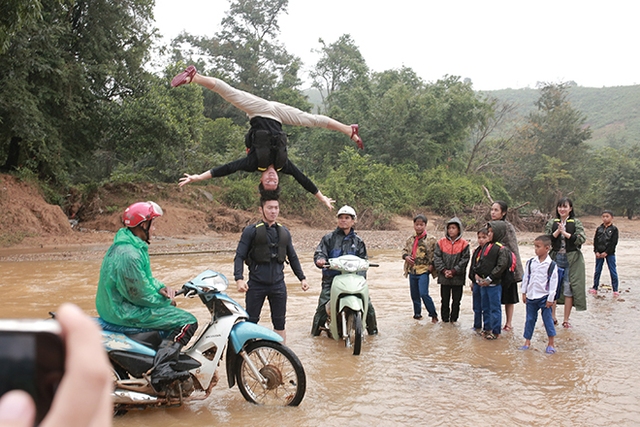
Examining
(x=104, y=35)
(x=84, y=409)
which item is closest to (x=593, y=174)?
(x=104, y=35)

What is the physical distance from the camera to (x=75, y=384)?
701mm

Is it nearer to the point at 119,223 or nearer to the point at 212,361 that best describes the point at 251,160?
the point at 212,361

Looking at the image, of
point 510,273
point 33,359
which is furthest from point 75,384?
point 510,273

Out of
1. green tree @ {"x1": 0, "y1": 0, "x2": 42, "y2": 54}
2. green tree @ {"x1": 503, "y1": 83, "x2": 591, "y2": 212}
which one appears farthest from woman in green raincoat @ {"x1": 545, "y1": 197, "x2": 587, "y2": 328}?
green tree @ {"x1": 503, "y1": 83, "x2": 591, "y2": 212}

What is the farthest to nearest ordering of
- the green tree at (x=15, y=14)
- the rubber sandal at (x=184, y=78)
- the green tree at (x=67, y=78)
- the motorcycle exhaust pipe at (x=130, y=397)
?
the green tree at (x=67, y=78) → the green tree at (x=15, y=14) → the rubber sandal at (x=184, y=78) → the motorcycle exhaust pipe at (x=130, y=397)

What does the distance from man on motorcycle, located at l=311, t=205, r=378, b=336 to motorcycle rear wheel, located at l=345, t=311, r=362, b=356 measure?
55 centimetres

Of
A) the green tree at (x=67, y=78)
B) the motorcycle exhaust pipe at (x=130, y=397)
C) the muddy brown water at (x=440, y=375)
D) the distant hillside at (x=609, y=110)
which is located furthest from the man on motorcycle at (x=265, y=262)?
the distant hillside at (x=609, y=110)

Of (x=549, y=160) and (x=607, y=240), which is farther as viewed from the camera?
(x=549, y=160)

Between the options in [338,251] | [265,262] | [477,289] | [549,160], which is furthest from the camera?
[549,160]

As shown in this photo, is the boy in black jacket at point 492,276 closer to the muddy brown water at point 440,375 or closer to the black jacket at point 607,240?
the muddy brown water at point 440,375

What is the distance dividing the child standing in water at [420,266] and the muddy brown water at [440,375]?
29 cm

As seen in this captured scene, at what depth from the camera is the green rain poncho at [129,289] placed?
448cm

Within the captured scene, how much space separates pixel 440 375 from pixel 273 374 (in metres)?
2.06

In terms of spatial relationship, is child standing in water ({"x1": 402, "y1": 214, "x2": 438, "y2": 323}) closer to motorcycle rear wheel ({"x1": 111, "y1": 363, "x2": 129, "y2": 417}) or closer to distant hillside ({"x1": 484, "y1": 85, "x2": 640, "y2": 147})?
motorcycle rear wheel ({"x1": 111, "y1": 363, "x2": 129, "y2": 417})
